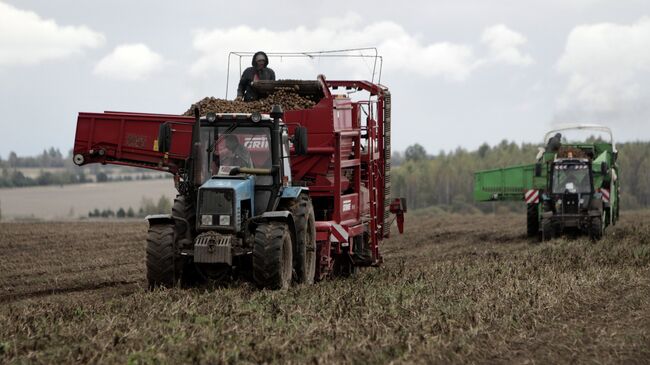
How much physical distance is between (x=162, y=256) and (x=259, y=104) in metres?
3.65

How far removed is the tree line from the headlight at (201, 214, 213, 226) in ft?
169

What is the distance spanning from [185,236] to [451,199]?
2521 inches

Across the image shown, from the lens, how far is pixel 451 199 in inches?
2968

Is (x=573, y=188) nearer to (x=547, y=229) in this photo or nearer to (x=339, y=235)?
(x=547, y=229)

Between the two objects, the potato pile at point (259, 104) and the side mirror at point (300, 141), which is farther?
the potato pile at point (259, 104)

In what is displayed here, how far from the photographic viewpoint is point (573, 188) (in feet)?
82.4

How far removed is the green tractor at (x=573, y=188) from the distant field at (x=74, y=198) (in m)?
25.4

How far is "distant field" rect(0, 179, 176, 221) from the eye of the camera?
5191 centimetres

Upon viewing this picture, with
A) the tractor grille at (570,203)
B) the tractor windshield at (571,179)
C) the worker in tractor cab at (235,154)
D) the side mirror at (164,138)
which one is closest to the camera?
the side mirror at (164,138)

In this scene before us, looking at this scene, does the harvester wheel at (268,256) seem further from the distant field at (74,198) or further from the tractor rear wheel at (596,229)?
the distant field at (74,198)

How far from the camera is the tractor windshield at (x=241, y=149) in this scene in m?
12.9

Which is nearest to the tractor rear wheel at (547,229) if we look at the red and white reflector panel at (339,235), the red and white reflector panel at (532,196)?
the red and white reflector panel at (532,196)

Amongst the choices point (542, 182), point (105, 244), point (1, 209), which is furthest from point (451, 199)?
point (105, 244)

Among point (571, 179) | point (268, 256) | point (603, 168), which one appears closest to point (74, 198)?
point (571, 179)
